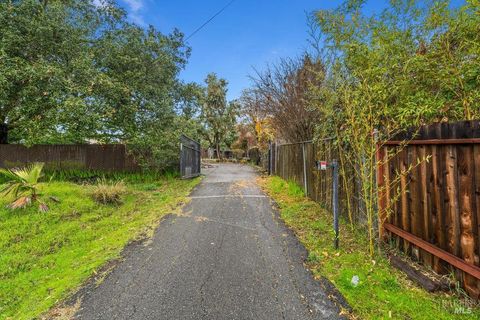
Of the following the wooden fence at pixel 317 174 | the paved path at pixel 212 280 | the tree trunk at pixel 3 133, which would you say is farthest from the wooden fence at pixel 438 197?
the tree trunk at pixel 3 133

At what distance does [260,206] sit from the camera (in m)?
6.08

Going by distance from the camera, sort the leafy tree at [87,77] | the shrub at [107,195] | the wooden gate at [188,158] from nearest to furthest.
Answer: the shrub at [107,195] < the leafy tree at [87,77] < the wooden gate at [188,158]

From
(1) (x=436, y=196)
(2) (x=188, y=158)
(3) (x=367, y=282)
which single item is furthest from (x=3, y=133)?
(1) (x=436, y=196)

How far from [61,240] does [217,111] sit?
82.7ft

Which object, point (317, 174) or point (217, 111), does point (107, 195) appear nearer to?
point (317, 174)

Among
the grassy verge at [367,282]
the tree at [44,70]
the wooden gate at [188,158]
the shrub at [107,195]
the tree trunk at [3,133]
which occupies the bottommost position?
the grassy verge at [367,282]

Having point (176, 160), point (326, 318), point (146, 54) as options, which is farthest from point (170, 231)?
point (146, 54)

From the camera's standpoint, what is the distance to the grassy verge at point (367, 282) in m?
2.10

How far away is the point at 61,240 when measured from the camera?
4.39 m

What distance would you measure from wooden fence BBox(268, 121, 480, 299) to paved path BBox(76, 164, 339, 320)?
117 cm

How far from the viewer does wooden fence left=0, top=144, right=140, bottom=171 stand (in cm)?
1093

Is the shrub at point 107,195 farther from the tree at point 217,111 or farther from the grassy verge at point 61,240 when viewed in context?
the tree at point 217,111

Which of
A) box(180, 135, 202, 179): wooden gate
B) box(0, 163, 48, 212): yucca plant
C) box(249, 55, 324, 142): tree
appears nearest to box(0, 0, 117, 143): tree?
box(0, 163, 48, 212): yucca plant

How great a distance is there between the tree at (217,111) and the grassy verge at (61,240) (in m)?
21.7
